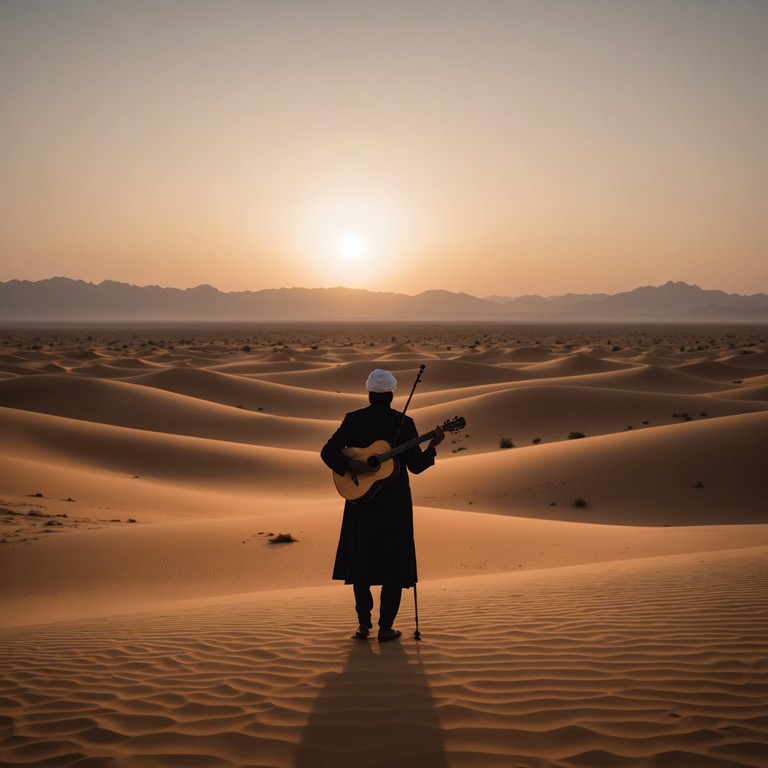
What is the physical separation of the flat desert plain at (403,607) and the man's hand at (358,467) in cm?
134

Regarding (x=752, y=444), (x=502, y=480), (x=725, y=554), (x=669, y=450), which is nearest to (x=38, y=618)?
(x=725, y=554)

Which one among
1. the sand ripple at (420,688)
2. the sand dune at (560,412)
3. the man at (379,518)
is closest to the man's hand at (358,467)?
the man at (379,518)

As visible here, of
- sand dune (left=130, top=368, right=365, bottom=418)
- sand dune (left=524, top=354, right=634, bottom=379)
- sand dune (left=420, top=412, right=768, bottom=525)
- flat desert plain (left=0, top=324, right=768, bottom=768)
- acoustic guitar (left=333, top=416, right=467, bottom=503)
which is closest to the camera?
flat desert plain (left=0, top=324, right=768, bottom=768)

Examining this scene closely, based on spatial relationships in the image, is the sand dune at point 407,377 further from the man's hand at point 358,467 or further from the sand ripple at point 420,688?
the man's hand at point 358,467

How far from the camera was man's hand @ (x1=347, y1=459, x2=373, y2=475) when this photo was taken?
5.32 m

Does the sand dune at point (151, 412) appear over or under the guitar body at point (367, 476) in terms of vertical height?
under

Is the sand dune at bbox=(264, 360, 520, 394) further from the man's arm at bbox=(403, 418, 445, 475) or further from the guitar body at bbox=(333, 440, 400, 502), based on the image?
the guitar body at bbox=(333, 440, 400, 502)

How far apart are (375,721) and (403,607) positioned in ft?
9.66

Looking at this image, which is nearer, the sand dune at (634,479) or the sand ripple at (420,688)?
the sand ripple at (420,688)

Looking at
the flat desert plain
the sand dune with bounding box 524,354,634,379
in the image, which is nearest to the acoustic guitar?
the flat desert plain

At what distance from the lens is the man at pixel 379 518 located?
5.41 m

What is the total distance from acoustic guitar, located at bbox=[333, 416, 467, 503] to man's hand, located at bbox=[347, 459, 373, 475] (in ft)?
0.06

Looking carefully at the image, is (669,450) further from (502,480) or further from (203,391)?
(203,391)

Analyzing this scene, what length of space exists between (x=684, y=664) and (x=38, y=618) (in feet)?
24.1
